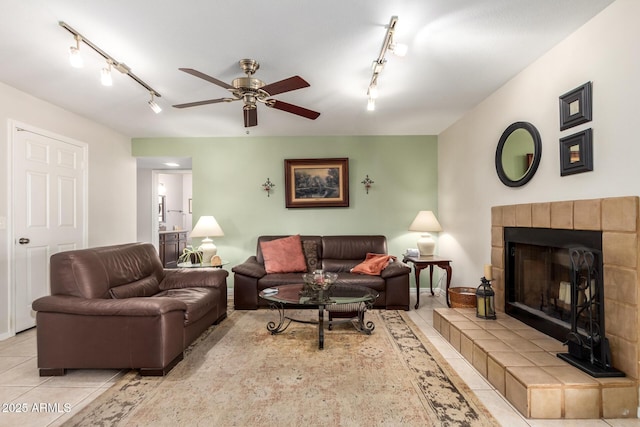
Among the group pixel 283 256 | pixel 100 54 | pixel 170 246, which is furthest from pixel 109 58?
pixel 170 246

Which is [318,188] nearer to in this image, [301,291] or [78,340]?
[301,291]

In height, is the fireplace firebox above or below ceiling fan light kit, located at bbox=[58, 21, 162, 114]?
below

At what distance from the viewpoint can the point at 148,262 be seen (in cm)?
345

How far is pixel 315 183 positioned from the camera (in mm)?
5062

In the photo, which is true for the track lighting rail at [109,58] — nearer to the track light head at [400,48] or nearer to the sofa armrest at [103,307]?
the sofa armrest at [103,307]

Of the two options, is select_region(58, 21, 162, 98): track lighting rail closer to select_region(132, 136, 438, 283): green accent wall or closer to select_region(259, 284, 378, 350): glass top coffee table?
select_region(132, 136, 438, 283): green accent wall

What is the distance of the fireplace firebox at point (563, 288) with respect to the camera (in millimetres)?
2023

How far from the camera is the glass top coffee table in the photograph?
9.55 feet

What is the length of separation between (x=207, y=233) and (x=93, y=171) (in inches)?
66.1

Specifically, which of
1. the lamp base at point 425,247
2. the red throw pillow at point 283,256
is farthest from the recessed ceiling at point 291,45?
the red throw pillow at point 283,256

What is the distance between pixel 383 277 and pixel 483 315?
132cm

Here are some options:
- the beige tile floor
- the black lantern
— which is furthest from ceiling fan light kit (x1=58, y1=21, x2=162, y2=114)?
the black lantern

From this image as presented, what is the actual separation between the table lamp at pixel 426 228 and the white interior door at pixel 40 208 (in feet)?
14.4

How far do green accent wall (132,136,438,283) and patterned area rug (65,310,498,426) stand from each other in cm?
220
